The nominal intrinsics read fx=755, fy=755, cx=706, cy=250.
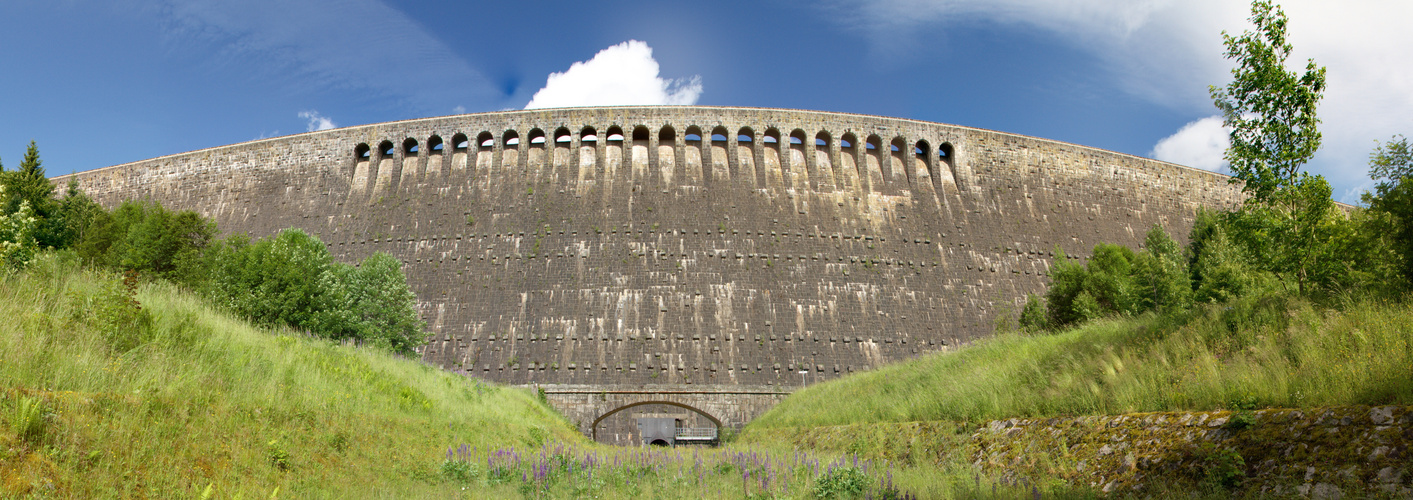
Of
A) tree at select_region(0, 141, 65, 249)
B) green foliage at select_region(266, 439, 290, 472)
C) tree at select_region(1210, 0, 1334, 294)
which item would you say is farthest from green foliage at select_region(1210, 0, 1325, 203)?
tree at select_region(0, 141, 65, 249)

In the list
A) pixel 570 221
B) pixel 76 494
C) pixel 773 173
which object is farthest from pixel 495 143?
pixel 76 494

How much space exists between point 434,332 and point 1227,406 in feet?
102

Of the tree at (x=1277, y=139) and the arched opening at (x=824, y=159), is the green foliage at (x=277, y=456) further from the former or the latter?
the arched opening at (x=824, y=159)

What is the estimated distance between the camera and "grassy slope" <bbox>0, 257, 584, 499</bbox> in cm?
587

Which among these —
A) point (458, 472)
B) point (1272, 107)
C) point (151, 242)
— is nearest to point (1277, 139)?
point (1272, 107)

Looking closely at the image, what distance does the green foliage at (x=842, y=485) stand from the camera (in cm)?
896

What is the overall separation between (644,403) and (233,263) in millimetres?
15885

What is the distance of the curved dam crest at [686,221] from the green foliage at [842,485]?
22.4m

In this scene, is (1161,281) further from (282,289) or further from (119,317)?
(282,289)

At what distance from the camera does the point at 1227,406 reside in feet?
22.7

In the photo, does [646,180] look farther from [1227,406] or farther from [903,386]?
[1227,406]

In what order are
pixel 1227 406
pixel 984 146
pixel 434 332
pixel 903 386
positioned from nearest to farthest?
pixel 1227 406, pixel 903 386, pixel 434 332, pixel 984 146

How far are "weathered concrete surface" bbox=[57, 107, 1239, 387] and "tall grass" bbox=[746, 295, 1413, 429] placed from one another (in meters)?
19.9

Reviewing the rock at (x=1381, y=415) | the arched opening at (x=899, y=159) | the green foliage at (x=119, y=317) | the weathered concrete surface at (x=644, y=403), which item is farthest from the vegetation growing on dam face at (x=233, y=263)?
the arched opening at (x=899, y=159)
